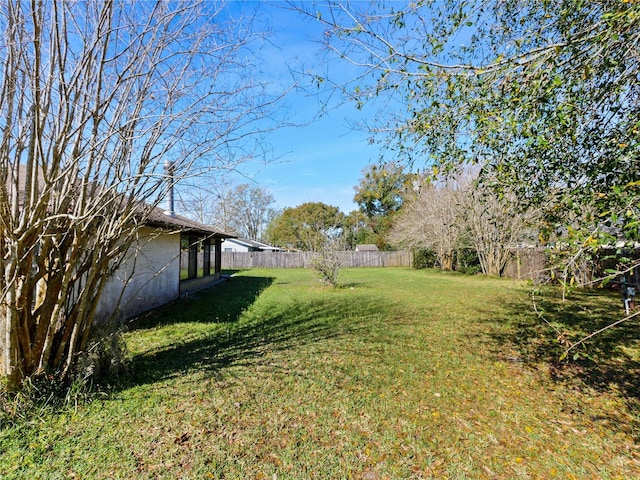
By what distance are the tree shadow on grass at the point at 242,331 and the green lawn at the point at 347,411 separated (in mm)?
43

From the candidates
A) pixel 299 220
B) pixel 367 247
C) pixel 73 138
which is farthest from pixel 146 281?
Answer: pixel 367 247

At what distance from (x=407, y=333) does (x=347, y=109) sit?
4.23 meters

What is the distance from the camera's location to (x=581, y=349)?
5.09m

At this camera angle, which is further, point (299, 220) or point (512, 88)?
point (299, 220)

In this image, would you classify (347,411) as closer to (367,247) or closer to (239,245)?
(239,245)

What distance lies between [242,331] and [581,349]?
18.0 feet

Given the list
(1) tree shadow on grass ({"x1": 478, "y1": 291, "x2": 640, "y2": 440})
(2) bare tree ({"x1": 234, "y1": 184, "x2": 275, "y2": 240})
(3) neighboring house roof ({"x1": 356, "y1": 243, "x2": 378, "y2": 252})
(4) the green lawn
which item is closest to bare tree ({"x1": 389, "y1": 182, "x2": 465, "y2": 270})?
(1) tree shadow on grass ({"x1": 478, "y1": 291, "x2": 640, "y2": 440})

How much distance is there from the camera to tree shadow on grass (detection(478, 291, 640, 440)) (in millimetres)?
3684

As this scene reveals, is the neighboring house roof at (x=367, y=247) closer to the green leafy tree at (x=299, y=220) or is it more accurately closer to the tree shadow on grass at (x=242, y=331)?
the green leafy tree at (x=299, y=220)

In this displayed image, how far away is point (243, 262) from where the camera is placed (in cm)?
2738

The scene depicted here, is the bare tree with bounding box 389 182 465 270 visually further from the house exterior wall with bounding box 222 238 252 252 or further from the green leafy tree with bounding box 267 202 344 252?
the house exterior wall with bounding box 222 238 252 252

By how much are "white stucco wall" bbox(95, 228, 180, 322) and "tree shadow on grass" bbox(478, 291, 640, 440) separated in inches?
233

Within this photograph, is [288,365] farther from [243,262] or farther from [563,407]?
[243,262]

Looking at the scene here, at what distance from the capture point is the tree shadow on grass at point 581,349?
145 inches
